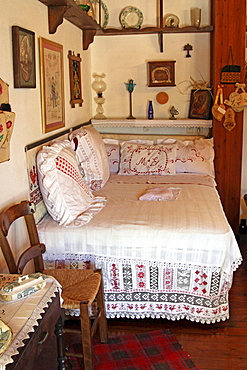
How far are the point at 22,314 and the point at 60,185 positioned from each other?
4.70 feet

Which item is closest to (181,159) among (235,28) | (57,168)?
(235,28)

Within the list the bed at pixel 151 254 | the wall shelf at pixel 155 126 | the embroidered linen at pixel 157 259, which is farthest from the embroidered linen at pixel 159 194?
the wall shelf at pixel 155 126

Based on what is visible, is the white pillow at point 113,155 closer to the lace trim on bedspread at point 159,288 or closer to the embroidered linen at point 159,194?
the embroidered linen at point 159,194

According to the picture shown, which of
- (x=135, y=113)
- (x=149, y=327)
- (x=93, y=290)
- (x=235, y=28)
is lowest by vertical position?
(x=149, y=327)

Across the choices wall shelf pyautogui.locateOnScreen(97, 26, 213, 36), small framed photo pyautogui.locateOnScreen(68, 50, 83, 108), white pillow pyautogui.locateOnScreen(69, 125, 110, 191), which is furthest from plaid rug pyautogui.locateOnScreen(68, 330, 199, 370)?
wall shelf pyautogui.locateOnScreen(97, 26, 213, 36)

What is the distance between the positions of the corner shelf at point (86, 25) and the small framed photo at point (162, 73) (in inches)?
6.3

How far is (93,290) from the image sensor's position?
91.7 inches

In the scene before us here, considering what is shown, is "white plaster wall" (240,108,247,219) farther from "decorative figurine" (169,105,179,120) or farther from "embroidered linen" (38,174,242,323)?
"embroidered linen" (38,174,242,323)

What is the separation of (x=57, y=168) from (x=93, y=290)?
92 centimetres

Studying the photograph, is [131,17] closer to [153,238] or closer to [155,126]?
[155,126]

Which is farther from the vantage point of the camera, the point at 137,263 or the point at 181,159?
the point at 181,159

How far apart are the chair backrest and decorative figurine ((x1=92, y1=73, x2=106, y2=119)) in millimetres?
2467

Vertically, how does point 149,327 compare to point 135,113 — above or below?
below

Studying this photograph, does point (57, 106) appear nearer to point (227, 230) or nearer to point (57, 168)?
point (57, 168)
